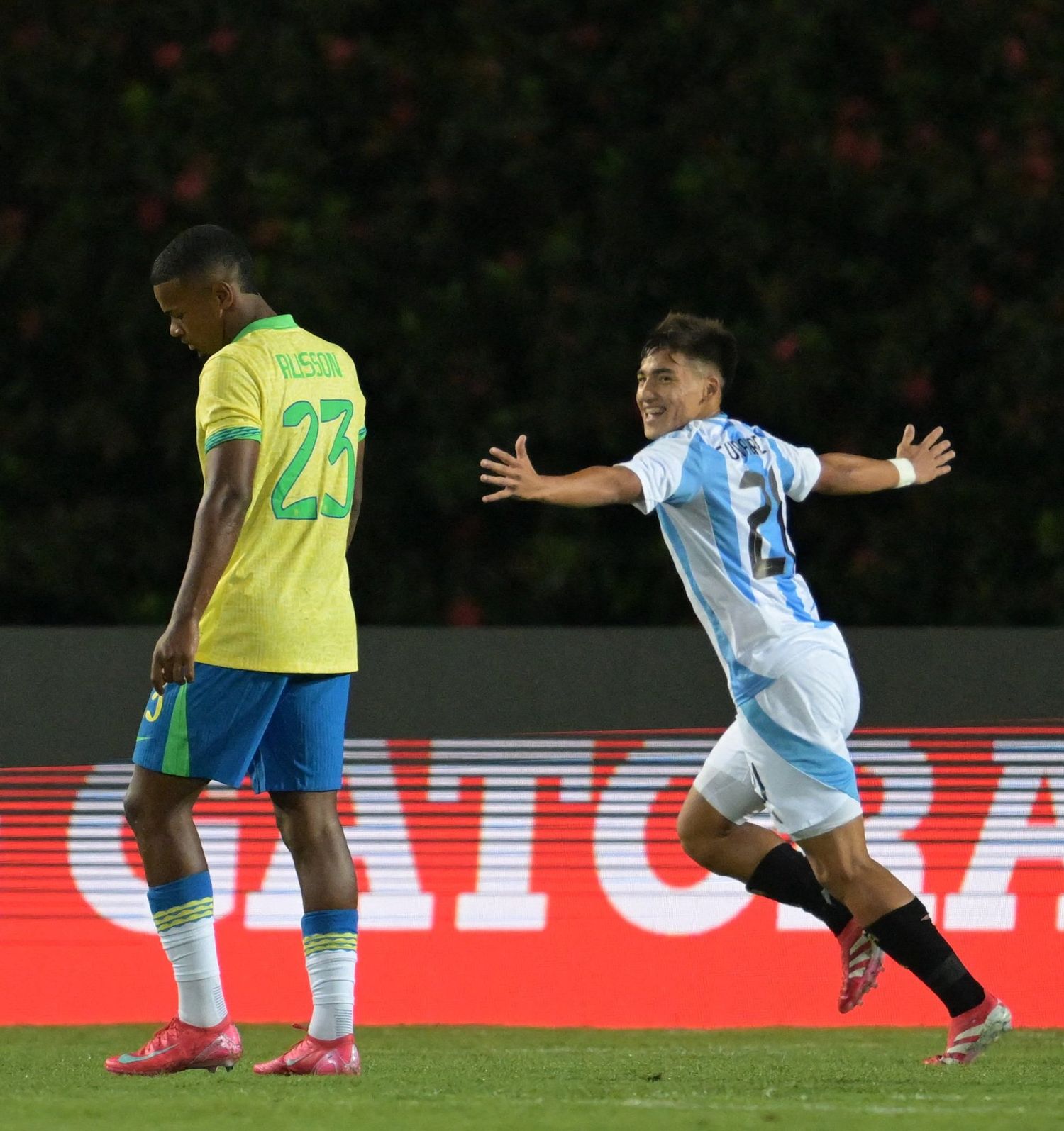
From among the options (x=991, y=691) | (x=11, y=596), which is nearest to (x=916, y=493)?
(x=991, y=691)

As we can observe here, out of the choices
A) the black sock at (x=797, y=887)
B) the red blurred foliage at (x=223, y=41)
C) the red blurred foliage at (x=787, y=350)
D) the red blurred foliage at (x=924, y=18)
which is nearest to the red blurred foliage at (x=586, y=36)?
the red blurred foliage at (x=924, y=18)

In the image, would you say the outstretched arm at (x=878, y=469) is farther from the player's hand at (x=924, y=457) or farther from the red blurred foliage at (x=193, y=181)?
the red blurred foliage at (x=193, y=181)

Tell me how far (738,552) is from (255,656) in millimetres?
1229

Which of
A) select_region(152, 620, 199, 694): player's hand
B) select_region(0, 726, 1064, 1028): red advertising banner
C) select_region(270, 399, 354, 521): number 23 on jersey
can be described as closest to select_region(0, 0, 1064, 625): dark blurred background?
select_region(0, 726, 1064, 1028): red advertising banner

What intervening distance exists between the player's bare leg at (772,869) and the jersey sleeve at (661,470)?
3.02ft

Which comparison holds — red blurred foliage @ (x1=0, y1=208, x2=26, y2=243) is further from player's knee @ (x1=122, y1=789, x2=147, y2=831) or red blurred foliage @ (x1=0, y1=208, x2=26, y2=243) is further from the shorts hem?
the shorts hem

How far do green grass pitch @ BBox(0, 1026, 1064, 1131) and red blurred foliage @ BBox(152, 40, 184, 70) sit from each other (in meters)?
5.60

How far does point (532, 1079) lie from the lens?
4.57 meters

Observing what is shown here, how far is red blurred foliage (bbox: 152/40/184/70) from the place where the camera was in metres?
9.99

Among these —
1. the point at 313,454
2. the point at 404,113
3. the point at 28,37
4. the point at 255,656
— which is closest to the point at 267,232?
the point at 404,113

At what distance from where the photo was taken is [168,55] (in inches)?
393

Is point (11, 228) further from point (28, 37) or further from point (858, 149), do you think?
point (858, 149)

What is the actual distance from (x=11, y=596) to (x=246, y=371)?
6.00 metres

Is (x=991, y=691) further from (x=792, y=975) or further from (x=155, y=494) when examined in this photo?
(x=155, y=494)
